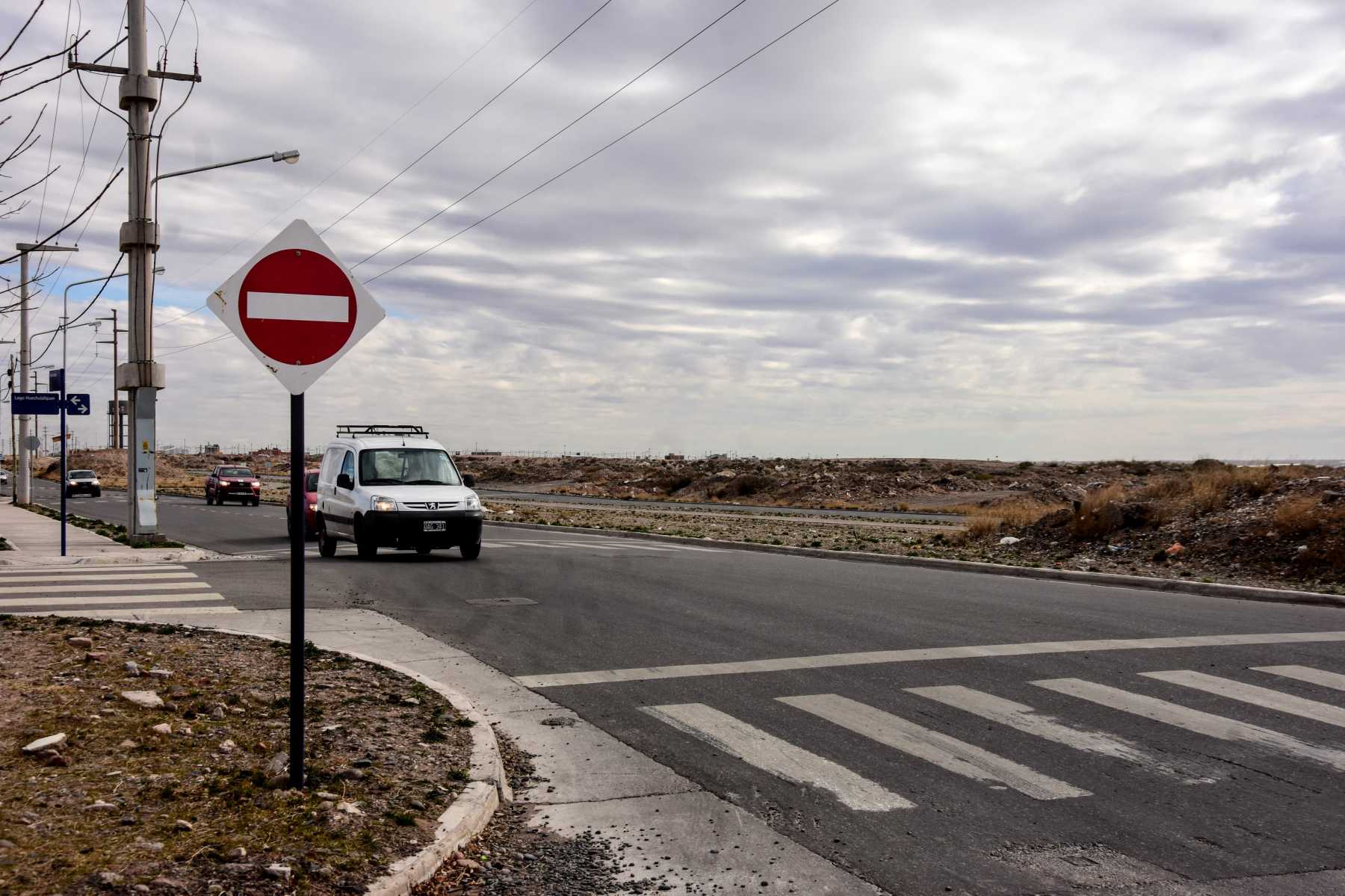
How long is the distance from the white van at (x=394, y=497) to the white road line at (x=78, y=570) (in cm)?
283

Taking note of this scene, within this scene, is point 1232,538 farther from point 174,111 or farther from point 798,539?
point 174,111

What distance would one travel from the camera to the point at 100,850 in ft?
13.7

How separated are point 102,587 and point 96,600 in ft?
4.78

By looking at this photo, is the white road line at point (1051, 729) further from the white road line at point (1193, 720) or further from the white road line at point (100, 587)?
the white road line at point (100, 587)

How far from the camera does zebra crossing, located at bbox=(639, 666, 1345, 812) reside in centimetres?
580

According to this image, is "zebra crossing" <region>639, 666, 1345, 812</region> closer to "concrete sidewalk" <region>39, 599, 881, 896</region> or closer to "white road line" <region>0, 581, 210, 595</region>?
"concrete sidewalk" <region>39, 599, 881, 896</region>

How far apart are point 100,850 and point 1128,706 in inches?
249

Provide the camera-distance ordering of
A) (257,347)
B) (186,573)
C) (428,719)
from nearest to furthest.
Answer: (257,347)
(428,719)
(186,573)

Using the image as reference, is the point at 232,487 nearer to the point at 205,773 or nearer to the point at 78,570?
the point at 78,570

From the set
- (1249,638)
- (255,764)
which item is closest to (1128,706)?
(1249,638)

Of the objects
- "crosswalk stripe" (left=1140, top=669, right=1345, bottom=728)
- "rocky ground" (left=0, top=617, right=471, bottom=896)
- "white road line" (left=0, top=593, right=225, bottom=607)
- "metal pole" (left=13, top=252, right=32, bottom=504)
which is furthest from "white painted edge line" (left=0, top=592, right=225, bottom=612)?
"metal pole" (left=13, top=252, right=32, bottom=504)

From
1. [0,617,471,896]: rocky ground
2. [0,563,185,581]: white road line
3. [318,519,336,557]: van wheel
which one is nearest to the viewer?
[0,617,471,896]: rocky ground

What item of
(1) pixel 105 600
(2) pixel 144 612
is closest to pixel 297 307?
(2) pixel 144 612

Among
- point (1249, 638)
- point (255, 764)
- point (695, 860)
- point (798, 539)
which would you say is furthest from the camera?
point (798, 539)
